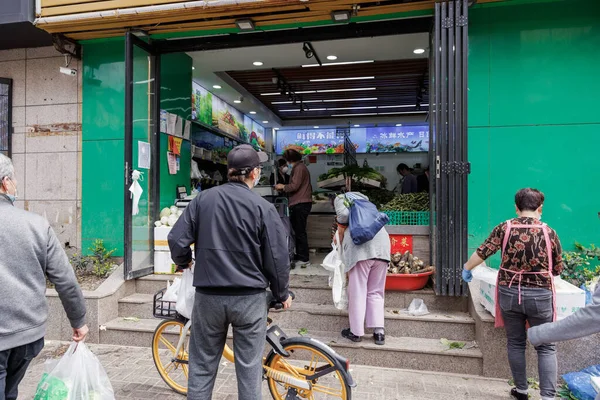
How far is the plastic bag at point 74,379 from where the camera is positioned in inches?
104

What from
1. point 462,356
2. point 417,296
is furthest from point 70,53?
point 462,356

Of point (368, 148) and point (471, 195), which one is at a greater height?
point (368, 148)

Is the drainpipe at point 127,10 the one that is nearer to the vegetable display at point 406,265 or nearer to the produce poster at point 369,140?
the vegetable display at point 406,265

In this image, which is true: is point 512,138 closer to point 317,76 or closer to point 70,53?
point 317,76

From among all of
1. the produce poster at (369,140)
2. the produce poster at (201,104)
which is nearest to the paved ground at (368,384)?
the produce poster at (201,104)

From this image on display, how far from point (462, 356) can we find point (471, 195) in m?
2.09

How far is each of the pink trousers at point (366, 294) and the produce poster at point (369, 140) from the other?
8608 millimetres

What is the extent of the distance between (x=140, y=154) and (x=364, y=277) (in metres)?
3.58

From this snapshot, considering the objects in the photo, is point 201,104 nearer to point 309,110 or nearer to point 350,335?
point 309,110

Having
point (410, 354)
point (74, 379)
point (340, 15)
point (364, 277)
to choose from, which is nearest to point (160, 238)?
point (364, 277)

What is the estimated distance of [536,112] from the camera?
17.3 ft

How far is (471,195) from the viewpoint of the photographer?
537 centimetres

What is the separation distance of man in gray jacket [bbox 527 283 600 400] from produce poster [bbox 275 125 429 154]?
10.9 meters

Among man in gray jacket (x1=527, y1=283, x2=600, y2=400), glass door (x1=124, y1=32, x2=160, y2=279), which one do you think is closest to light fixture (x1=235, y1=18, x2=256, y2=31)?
glass door (x1=124, y1=32, x2=160, y2=279)
